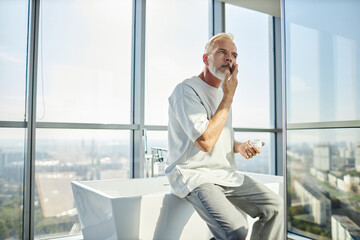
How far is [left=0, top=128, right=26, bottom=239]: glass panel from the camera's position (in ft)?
8.46

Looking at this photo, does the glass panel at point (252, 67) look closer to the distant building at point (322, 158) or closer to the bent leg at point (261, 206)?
the bent leg at point (261, 206)

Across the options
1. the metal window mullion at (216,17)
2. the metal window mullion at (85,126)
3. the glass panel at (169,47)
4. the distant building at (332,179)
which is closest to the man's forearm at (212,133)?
the distant building at (332,179)

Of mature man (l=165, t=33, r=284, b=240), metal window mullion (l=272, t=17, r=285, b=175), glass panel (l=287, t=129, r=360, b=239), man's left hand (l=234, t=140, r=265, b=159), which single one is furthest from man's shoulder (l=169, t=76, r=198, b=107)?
metal window mullion (l=272, t=17, r=285, b=175)

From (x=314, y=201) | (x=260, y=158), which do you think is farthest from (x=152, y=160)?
(x=314, y=201)

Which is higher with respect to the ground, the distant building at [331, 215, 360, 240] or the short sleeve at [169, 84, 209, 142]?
the short sleeve at [169, 84, 209, 142]

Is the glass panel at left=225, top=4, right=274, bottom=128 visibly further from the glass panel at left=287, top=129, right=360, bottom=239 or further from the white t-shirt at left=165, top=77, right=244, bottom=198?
the glass panel at left=287, top=129, right=360, bottom=239

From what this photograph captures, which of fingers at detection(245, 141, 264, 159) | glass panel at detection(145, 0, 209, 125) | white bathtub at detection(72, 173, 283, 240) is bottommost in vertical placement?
white bathtub at detection(72, 173, 283, 240)

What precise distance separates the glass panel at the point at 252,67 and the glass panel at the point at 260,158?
12 centimetres

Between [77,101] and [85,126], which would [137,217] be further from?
[77,101]

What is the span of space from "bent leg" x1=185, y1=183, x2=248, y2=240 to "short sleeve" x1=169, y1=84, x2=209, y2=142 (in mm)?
259

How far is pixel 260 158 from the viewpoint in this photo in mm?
4043

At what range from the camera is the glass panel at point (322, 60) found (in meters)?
1.08

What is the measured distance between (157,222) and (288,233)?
803mm

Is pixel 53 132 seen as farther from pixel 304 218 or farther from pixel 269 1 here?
pixel 269 1
